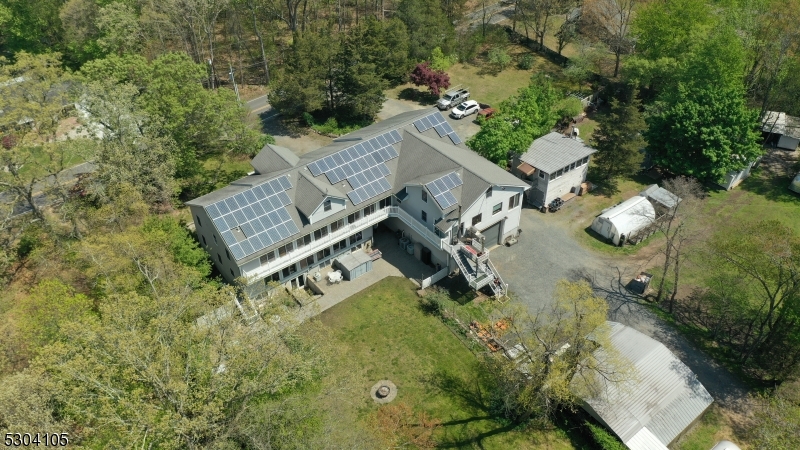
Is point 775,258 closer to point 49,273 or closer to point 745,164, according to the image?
point 745,164

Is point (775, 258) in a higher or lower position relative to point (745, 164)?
higher

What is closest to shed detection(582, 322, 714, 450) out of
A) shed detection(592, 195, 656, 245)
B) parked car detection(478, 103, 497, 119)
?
shed detection(592, 195, 656, 245)

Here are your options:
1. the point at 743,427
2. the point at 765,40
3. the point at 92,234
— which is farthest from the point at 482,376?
the point at 765,40

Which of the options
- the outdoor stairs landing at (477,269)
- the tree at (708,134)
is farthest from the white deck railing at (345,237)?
the tree at (708,134)

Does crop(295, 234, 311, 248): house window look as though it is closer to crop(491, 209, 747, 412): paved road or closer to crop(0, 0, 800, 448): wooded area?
crop(0, 0, 800, 448): wooded area

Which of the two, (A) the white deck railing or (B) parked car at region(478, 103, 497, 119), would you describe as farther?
(B) parked car at region(478, 103, 497, 119)

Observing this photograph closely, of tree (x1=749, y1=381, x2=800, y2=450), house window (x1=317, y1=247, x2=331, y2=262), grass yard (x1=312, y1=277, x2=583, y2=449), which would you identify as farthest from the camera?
house window (x1=317, y1=247, x2=331, y2=262)

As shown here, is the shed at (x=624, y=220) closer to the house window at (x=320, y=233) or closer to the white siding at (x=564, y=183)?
the white siding at (x=564, y=183)

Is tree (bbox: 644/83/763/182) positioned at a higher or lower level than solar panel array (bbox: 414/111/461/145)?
lower
